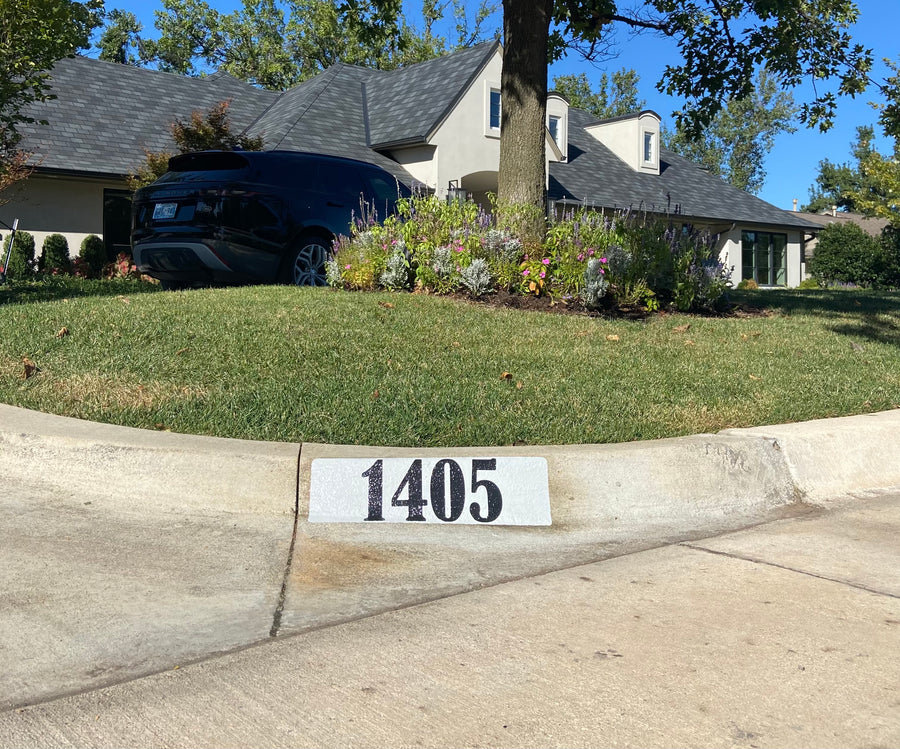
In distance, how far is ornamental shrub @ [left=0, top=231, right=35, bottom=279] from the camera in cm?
1612

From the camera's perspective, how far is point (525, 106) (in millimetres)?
9672

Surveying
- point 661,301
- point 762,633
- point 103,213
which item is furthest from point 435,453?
point 103,213

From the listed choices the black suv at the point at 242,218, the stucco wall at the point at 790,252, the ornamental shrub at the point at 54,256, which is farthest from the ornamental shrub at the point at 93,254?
the stucco wall at the point at 790,252

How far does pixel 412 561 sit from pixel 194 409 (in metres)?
1.94

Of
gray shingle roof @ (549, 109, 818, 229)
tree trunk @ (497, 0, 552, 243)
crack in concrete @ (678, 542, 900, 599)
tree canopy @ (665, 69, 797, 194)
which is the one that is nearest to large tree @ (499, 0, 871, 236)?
tree trunk @ (497, 0, 552, 243)

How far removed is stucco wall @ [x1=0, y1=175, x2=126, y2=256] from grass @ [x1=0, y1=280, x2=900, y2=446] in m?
9.98

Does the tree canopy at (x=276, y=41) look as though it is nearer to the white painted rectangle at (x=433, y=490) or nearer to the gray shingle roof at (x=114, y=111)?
the gray shingle roof at (x=114, y=111)

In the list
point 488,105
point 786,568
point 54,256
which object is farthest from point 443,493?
point 488,105

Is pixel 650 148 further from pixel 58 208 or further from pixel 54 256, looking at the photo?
pixel 54 256

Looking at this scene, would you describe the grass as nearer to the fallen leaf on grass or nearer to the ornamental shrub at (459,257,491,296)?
the fallen leaf on grass

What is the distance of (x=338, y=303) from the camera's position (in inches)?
315

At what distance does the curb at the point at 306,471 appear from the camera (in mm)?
A: 4414

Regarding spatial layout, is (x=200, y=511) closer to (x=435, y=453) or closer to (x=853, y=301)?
(x=435, y=453)

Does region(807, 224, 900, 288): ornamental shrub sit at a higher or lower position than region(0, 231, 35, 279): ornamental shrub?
higher
